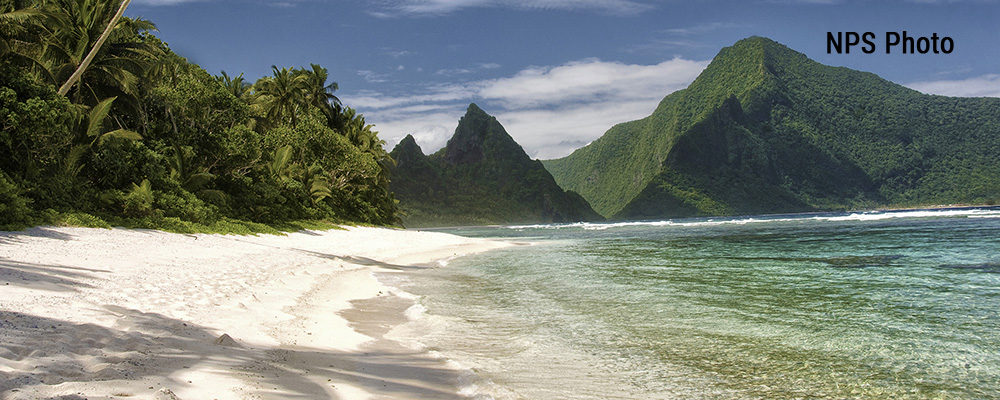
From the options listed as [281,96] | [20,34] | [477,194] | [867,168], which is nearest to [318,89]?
[281,96]

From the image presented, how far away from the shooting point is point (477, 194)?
607ft

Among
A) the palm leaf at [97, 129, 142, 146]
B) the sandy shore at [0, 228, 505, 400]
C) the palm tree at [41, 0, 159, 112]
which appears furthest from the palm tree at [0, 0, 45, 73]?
the sandy shore at [0, 228, 505, 400]

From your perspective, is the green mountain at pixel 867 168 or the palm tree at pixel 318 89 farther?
the green mountain at pixel 867 168

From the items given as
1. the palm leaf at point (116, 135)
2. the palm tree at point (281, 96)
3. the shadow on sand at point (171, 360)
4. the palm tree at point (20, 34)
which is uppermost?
the palm tree at point (281, 96)

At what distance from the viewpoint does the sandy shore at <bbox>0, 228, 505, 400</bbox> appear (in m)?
3.99

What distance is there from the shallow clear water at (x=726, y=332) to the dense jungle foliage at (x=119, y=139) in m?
9.99

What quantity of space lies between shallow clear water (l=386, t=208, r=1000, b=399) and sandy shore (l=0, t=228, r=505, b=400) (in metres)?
0.85

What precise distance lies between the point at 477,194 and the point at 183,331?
17937cm

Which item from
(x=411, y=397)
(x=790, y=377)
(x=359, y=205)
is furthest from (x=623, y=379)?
(x=359, y=205)

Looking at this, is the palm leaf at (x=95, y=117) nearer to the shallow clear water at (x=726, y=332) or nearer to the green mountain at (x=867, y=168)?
the shallow clear water at (x=726, y=332)

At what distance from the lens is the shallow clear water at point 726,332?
5383 mm

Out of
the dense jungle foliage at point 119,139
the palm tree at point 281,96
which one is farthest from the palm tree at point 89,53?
the palm tree at point 281,96

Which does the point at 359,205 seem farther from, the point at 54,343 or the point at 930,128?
the point at 930,128

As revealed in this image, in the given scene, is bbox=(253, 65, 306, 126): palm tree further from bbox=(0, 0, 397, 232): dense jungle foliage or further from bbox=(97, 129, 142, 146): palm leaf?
bbox=(97, 129, 142, 146): palm leaf
